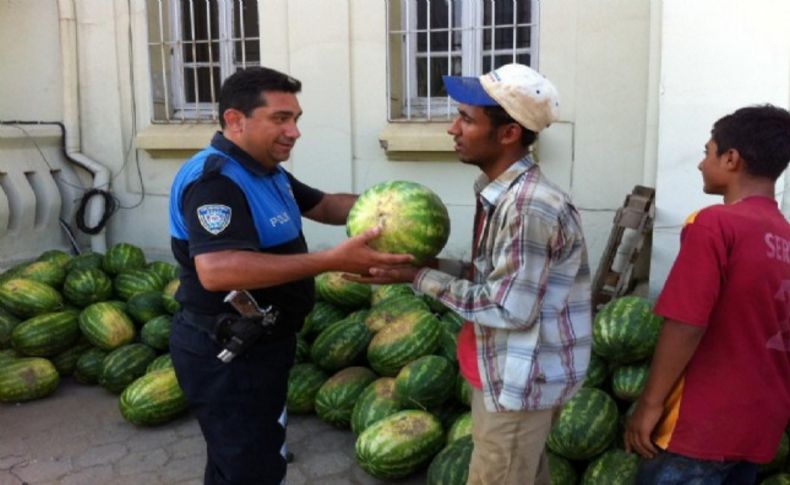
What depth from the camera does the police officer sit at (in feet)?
8.43

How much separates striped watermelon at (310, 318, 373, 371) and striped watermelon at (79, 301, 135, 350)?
1542 millimetres

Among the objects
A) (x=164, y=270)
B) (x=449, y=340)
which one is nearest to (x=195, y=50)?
(x=164, y=270)

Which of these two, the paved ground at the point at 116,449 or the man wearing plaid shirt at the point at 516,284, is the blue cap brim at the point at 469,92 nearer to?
the man wearing plaid shirt at the point at 516,284

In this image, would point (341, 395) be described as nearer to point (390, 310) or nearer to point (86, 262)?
point (390, 310)

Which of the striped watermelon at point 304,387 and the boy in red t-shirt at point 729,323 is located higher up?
the boy in red t-shirt at point 729,323

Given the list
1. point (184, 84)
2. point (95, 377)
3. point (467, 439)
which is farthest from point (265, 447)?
point (184, 84)

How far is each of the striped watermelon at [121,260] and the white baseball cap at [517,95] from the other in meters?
4.75

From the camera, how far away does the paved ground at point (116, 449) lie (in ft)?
13.7

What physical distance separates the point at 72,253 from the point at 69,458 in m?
3.36

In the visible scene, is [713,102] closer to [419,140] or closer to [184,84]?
[419,140]

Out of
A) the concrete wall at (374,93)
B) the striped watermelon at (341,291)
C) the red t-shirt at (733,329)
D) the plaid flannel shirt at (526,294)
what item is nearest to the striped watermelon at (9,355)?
the concrete wall at (374,93)

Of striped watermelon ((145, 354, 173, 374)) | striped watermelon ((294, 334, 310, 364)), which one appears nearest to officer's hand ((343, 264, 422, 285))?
striped watermelon ((294, 334, 310, 364))

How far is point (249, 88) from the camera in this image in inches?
111

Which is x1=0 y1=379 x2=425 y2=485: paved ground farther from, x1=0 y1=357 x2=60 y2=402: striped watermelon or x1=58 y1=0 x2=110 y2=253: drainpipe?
x1=58 y1=0 x2=110 y2=253: drainpipe
